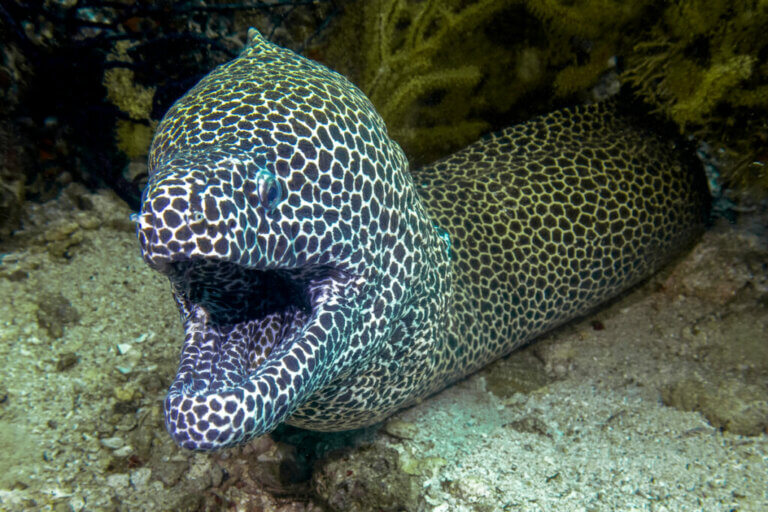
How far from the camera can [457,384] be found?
142 inches

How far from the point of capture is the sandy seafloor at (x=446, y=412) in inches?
102

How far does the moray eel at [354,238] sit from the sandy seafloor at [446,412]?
31cm

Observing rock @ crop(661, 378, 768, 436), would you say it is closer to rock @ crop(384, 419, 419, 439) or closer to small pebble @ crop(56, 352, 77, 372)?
rock @ crop(384, 419, 419, 439)

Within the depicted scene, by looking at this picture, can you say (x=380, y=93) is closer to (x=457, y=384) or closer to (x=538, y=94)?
(x=538, y=94)

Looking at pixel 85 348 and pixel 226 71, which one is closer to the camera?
pixel 226 71

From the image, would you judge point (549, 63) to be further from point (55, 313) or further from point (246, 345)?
point (55, 313)

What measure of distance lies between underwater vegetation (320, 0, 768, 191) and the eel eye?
246 cm

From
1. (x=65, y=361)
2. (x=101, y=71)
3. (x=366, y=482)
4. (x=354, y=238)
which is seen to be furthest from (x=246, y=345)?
(x=101, y=71)

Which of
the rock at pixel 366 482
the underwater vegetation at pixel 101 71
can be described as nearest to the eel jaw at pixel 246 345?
the rock at pixel 366 482

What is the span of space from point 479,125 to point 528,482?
2907 mm

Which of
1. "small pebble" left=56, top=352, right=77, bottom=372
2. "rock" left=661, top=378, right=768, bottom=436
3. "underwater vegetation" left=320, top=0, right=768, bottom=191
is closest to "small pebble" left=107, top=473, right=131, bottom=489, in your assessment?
"small pebble" left=56, top=352, right=77, bottom=372

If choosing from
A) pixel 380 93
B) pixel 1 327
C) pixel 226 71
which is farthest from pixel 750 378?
pixel 1 327

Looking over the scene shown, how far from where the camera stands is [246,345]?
2.42m

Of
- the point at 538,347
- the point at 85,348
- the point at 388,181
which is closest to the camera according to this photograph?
the point at 388,181
